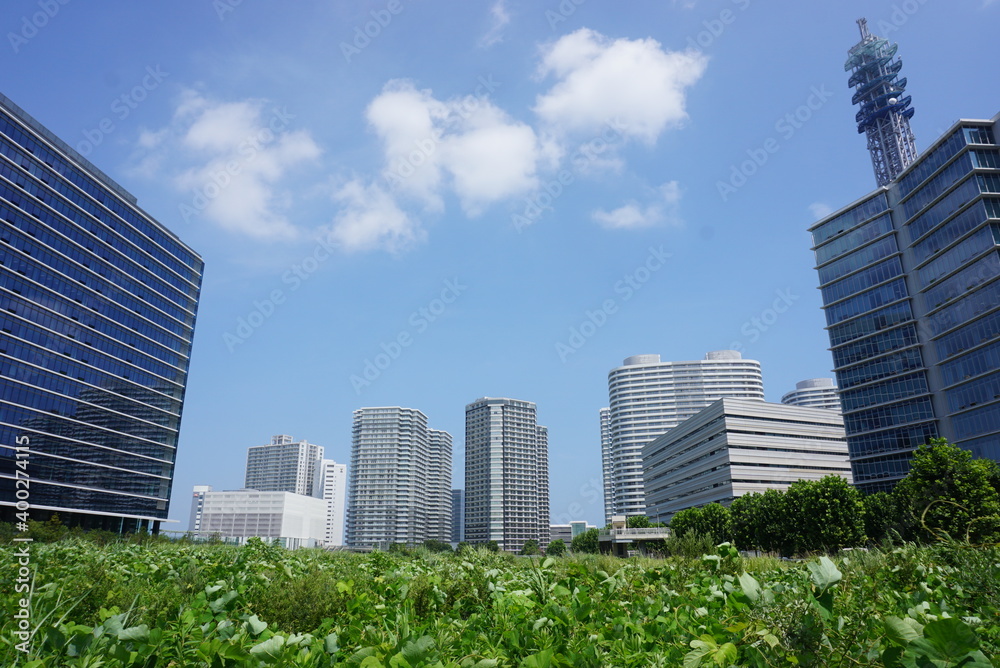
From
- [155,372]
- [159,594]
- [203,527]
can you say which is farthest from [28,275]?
[203,527]

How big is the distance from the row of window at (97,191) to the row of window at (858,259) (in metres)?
91.0

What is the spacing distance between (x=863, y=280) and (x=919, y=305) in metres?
7.62

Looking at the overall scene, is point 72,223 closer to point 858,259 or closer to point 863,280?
point 858,259

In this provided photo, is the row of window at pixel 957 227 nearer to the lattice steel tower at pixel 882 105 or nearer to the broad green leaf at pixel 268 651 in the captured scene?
the lattice steel tower at pixel 882 105

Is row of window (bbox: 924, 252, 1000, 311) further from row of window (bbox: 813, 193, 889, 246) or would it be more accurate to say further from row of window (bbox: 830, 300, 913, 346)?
row of window (bbox: 813, 193, 889, 246)

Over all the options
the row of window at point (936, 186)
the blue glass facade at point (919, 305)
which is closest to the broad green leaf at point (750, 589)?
the blue glass facade at point (919, 305)

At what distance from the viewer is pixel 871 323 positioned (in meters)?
64.2

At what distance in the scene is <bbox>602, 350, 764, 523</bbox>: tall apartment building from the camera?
155 m

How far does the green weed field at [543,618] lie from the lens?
179cm

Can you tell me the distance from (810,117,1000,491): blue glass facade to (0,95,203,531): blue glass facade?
8592 cm

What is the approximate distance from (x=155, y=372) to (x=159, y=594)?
286ft

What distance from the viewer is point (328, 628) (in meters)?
2.81

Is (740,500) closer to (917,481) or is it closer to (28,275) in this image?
(917,481)

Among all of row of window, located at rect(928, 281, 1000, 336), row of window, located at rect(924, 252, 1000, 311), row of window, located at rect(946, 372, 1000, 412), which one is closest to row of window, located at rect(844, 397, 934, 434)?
row of window, located at rect(946, 372, 1000, 412)
